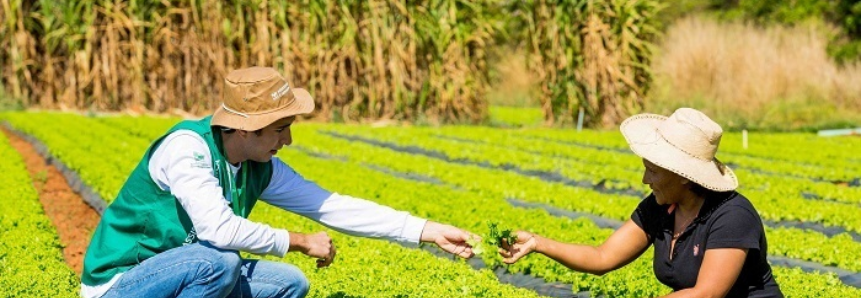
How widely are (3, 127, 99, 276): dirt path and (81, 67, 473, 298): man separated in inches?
124

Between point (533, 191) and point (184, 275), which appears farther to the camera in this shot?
point (533, 191)

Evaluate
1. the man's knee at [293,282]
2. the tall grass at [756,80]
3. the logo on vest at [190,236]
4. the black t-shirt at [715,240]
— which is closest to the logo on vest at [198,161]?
the logo on vest at [190,236]

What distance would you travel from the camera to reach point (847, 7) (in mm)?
29266

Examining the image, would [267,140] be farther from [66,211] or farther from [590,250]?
[66,211]

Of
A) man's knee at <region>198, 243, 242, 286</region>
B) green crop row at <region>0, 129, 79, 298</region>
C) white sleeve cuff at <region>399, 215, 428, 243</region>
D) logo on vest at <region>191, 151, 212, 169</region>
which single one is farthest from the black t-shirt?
green crop row at <region>0, 129, 79, 298</region>

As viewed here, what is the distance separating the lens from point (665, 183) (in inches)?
194

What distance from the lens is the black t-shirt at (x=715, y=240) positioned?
15.6ft

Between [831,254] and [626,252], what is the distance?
3.20 metres

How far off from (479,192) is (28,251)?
4.89m

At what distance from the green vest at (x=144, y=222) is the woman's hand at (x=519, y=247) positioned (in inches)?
51.9

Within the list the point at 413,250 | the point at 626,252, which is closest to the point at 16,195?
the point at 413,250

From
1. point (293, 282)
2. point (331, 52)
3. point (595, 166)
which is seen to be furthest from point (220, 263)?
point (331, 52)

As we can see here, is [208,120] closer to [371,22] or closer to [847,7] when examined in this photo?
[371,22]

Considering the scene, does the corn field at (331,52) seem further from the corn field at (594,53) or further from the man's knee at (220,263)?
the man's knee at (220,263)
